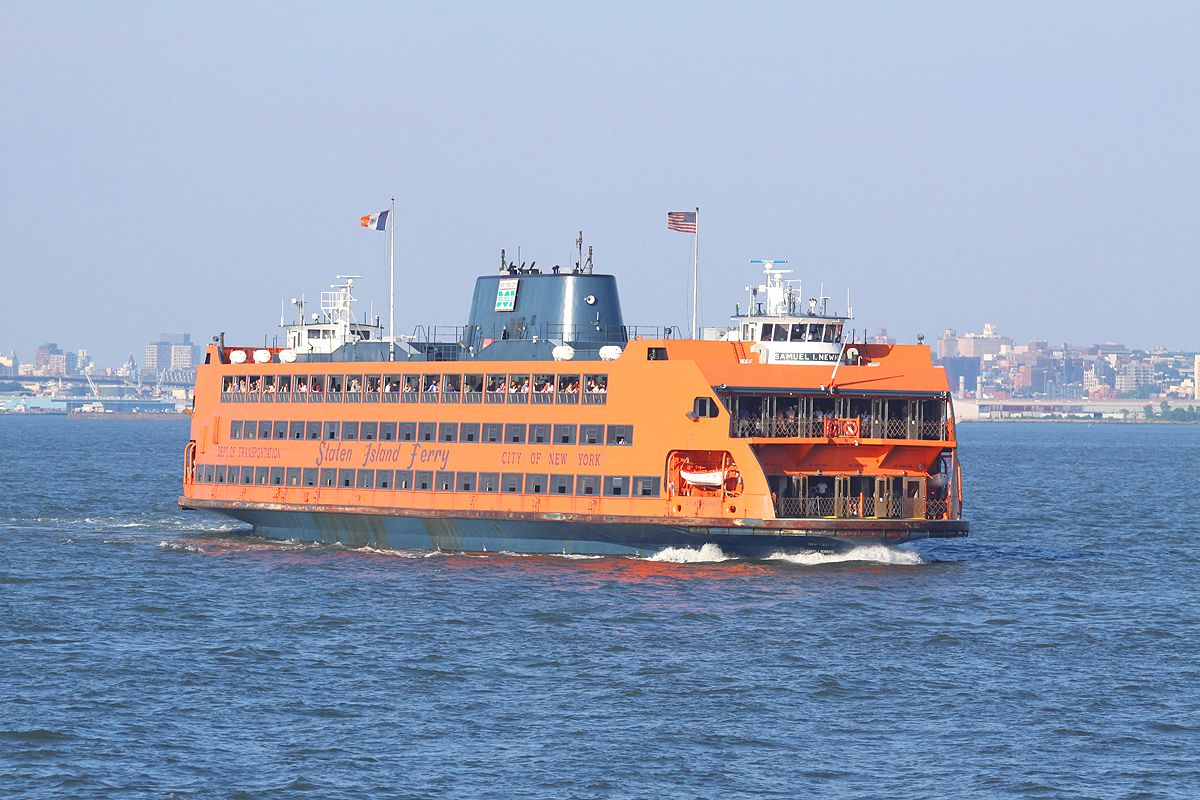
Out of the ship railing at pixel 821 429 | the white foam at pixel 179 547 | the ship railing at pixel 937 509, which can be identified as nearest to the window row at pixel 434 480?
the ship railing at pixel 821 429

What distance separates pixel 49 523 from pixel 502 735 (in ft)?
131

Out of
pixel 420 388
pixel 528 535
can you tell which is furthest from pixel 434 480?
pixel 528 535

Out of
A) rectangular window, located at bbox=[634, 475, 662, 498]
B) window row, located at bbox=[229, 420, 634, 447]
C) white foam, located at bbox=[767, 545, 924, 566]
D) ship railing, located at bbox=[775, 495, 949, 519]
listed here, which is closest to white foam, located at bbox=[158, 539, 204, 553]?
window row, located at bbox=[229, 420, 634, 447]

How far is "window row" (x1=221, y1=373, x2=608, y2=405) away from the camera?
5056 centimetres

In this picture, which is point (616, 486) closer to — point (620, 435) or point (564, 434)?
point (620, 435)

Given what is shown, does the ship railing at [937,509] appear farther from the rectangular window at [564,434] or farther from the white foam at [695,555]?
the rectangular window at [564,434]

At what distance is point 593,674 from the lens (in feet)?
113

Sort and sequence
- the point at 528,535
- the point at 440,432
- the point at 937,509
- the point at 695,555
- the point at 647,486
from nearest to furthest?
the point at 647,486
the point at 695,555
the point at 937,509
the point at 528,535
the point at 440,432

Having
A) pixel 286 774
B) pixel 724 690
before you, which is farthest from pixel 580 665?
pixel 286 774

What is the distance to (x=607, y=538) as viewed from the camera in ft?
163

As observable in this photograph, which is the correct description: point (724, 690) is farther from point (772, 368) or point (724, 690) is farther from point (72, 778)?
point (772, 368)

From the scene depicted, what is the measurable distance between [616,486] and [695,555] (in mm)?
2791

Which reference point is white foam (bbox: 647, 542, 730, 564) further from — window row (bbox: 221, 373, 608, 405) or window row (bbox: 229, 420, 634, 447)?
window row (bbox: 221, 373, 608, 405)

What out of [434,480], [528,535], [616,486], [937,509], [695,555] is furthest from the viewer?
[434,480]
